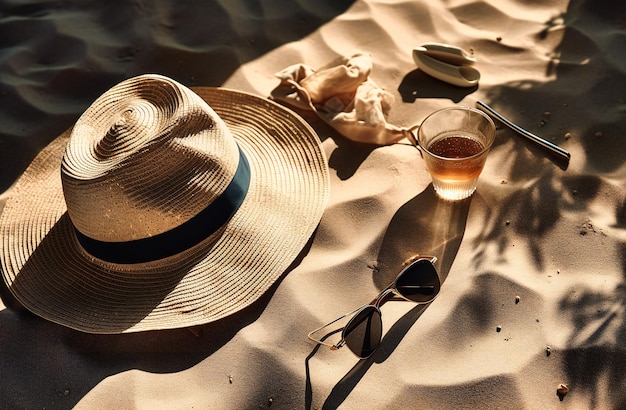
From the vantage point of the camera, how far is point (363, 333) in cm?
193

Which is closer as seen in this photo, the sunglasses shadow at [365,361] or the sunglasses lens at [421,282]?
the sunglasses shadow at [365,361]

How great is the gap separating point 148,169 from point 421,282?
99cm

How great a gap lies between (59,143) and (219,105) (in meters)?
0.72

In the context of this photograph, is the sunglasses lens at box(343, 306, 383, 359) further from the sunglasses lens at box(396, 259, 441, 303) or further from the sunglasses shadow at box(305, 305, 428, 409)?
the sunglasses lens at box(396, 259, 441, 303)

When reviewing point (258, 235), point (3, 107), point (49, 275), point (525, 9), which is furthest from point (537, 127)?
point (3, 107)

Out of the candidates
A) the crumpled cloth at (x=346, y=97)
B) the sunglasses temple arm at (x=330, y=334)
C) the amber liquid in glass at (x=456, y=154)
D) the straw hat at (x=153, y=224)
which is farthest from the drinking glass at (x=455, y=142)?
the sunglasses temple arm at (x=330, y=334)

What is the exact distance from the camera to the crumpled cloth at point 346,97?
2.55 m

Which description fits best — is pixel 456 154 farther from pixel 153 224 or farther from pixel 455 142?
pixel 153 224

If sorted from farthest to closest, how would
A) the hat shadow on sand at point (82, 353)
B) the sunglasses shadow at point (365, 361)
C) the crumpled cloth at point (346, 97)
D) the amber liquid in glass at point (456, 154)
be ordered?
the crumpled cloth at point (346, 97) → the amber liquid in glass at point (456, 154) → the hat shadow on sand at point (82, 353) → the sunglasses shadow at point (365, 361)

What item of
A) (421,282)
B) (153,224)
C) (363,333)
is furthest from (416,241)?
(153,224)

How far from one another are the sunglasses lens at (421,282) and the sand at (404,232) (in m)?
0.06

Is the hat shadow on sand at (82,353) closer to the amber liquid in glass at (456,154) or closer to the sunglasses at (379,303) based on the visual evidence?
the sunglasses at (379,303)

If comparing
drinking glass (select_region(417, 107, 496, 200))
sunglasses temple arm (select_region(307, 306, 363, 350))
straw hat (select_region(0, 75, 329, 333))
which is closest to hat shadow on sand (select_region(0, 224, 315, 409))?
straw hat (select_region(0, 75, 329, 333))

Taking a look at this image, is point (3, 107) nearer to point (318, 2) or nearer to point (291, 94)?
point (291, 94)
